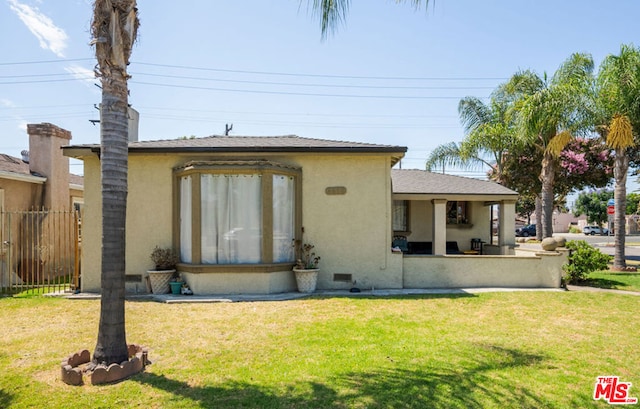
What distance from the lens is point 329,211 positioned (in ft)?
36.8

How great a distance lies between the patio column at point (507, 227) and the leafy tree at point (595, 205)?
53608 millimetres

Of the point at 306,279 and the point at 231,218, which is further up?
the point at 231,218

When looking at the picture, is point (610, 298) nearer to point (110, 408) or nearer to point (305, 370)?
point (305, 370)

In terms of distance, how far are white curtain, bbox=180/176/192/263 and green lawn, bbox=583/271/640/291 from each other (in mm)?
12604

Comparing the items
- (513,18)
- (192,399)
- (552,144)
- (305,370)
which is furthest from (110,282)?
(552,144)

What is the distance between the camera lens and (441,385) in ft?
15.6

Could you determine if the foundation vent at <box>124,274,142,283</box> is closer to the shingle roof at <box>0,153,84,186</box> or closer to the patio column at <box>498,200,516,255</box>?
the shingle roof at <box>0,153,84,186</box>

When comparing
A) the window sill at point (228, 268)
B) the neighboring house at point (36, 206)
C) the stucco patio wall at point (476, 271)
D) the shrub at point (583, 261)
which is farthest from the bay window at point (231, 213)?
the shrub at point (583, 261)

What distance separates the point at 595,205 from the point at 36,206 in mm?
67777

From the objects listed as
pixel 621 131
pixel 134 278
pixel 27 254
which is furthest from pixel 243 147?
pixel 621 131

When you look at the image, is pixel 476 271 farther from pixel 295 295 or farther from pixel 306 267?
pixel 295 295

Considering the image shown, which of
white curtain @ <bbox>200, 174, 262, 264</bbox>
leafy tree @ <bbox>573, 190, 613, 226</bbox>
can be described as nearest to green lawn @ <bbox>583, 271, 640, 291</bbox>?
white curtain @ <bbox>200, 174, 262, 264</bbox>

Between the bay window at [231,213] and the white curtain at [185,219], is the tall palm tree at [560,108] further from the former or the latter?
the white curtain at [185,219]

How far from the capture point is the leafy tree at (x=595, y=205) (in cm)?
5678
